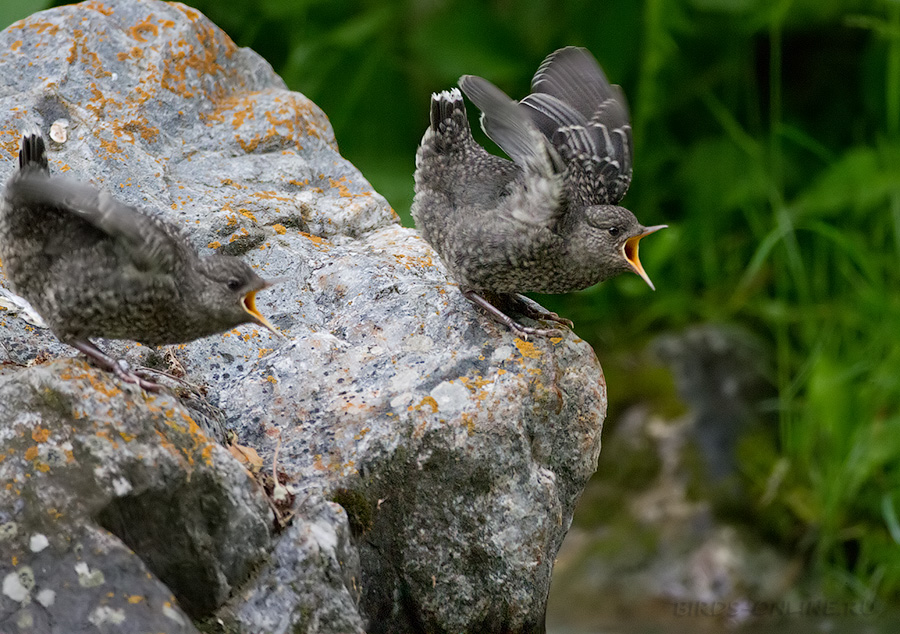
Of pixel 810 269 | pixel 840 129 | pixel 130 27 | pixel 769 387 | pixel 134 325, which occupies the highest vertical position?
pixel 130 27

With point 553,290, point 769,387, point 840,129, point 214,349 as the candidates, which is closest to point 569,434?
point 553,290

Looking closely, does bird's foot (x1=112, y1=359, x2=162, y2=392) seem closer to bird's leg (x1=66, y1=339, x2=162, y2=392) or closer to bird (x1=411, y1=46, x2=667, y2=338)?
bird's leg (x1=66, y1=339, x2=162, y2=392)

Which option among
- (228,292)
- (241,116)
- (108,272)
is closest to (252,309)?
(228,292)

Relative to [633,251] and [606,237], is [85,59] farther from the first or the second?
[633,251]

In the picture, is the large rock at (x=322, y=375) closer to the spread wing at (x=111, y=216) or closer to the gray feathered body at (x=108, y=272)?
the gray feathered body at (x=108, y=272)

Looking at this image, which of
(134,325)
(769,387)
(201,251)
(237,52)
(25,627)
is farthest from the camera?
(769,387)

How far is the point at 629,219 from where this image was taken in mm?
4195

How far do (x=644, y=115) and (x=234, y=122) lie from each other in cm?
305

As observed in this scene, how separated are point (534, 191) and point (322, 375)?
1026mm

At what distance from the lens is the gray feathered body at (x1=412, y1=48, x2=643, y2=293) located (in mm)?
4000

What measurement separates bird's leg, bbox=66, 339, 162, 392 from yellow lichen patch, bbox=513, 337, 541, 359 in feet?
3.99

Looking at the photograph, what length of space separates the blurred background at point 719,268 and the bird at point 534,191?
1.45 m

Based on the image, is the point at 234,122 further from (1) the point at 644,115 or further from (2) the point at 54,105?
(1) the point at 644,115

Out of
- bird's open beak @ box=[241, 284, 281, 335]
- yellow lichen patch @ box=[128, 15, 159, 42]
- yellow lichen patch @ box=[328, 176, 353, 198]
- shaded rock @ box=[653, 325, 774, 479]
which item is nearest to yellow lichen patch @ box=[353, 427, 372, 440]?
bird's open beak @ box=[241, 284, 281, 335]
